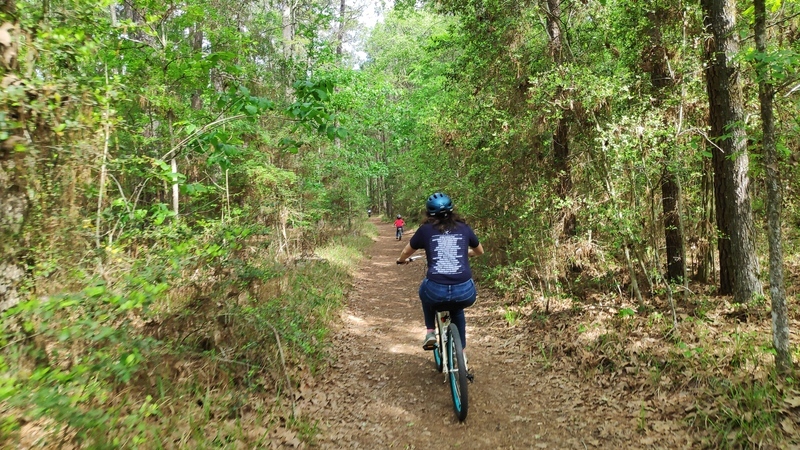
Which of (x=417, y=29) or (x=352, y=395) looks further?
(x=417, y=29)

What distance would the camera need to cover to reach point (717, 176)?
5875 mm

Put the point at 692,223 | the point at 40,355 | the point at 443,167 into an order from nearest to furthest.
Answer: the point at 40,355 → the point at 692,223 → the point at 443,167

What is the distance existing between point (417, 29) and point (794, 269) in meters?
22.8

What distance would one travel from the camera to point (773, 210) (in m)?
3.79

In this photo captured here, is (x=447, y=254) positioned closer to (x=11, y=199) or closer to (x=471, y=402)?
(x=471, y=402)

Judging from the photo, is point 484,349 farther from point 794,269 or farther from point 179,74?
point 179,74

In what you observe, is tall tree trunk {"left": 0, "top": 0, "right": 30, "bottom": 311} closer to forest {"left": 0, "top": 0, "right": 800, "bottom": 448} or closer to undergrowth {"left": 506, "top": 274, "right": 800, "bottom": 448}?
forest {"left": 0, "top": 0, "right": 800, "bottom": 448}

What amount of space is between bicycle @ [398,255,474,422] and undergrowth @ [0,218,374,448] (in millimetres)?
1494

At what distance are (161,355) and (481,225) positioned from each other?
26.4 ft

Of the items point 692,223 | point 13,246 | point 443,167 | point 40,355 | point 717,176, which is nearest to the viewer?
point 40,355

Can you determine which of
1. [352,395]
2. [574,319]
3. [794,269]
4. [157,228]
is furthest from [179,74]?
[794,269]

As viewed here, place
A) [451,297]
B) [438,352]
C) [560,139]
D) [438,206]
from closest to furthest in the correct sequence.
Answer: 1. [451,297]
2. [438,206]
3. [438,352]
4. [560,139]

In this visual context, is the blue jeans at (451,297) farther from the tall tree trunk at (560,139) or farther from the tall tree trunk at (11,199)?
the tall tree trunk at (560,139)

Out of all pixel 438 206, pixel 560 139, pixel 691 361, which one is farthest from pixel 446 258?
pixel 560 139
